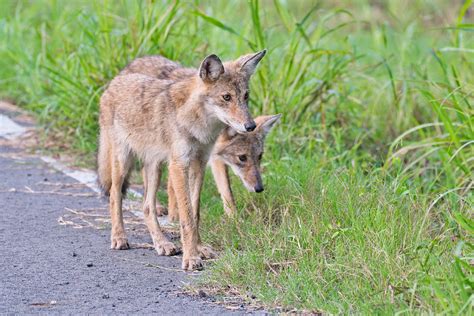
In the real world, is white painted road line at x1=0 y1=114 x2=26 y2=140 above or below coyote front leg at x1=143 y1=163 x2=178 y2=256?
below

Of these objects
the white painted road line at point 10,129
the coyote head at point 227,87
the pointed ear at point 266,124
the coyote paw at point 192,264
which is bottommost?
the white painted road line at point 10,129

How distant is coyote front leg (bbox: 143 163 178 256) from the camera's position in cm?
652

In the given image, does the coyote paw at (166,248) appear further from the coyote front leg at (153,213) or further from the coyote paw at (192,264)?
the coyote paw at (192,264)

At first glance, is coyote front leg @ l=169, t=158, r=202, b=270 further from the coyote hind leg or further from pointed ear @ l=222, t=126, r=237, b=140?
pointed ear @ l=222, t=126, r=237, b=140

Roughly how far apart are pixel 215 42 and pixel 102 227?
4358mm

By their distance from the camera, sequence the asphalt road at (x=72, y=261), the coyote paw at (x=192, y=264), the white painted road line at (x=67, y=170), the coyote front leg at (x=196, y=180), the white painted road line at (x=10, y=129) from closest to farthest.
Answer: the asphalt road at (x=72, y=261) < the coyote paw at (x=192, y=264) < the coyote front leg at (x=196, y=180) < the white painted road line at (x=67, y=170) < the white painted road line at (x=10, y=129)

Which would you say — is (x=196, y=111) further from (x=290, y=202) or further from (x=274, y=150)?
(x=274, y=150)

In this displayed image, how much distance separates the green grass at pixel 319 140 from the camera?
208 inches

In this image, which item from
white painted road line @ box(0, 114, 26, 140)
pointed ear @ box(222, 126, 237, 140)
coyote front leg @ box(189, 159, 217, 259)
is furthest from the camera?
white painted road line @ box(0, 114, 26, 140)

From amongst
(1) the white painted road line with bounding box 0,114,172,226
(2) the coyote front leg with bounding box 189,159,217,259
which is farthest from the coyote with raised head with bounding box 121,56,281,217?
(1) the white painted road line with bounding box 0,114,172,226

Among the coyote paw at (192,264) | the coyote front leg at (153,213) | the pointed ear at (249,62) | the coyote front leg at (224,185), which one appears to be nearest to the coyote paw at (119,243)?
the coyote front leg at (153,213)

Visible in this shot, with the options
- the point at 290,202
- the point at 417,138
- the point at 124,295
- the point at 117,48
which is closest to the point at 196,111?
the point at 290,202

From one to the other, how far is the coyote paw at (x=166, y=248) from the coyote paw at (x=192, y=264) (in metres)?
0.37

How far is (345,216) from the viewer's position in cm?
627
